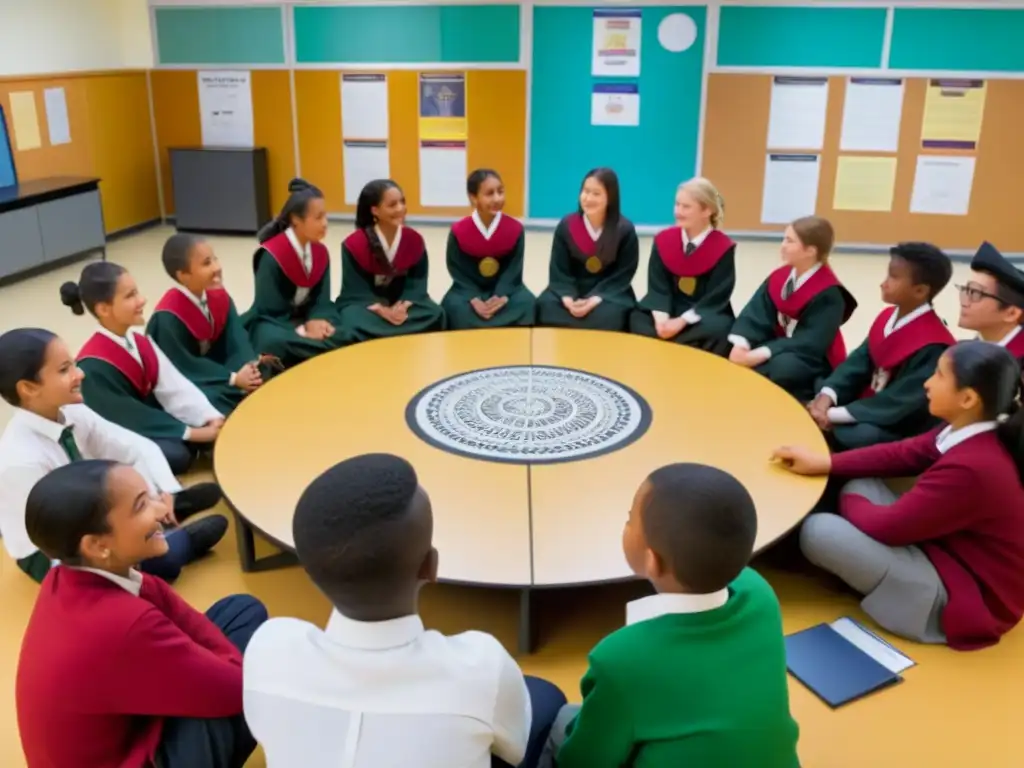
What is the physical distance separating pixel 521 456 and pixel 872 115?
5.68 meters

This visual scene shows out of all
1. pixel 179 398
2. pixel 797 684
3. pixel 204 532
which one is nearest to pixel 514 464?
pixel 797 684

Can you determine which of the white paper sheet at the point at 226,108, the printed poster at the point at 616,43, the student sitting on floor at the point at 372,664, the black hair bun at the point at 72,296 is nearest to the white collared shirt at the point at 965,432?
the student sitting on floor at the point at 372,664

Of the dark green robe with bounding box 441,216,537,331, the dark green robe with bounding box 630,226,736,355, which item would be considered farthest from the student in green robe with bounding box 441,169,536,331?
the dark green robe with bounding box 630,226,736,355

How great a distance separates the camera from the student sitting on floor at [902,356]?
10.1 ft

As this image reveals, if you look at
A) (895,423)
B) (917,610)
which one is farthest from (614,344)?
(917,610)

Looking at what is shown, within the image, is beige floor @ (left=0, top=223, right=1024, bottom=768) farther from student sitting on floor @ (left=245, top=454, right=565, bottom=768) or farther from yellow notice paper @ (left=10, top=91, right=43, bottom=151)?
yellow notice paper @ (left=10, top=91, right=43, bottom=151)

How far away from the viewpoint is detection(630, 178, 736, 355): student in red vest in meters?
4.07

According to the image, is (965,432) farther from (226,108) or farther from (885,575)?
(226,108)

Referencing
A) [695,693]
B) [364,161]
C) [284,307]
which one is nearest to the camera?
[695,693]

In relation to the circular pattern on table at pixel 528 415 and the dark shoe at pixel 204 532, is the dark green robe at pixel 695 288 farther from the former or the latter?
the dark shoe at pixel 204 532

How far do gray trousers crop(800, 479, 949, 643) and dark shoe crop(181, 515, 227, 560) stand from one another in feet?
5.73

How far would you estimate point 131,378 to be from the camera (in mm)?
3143

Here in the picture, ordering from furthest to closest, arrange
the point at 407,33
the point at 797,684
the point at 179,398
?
the point at 407,33 < the point at 179,398 < the point at 797,684

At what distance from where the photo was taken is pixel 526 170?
759cm
